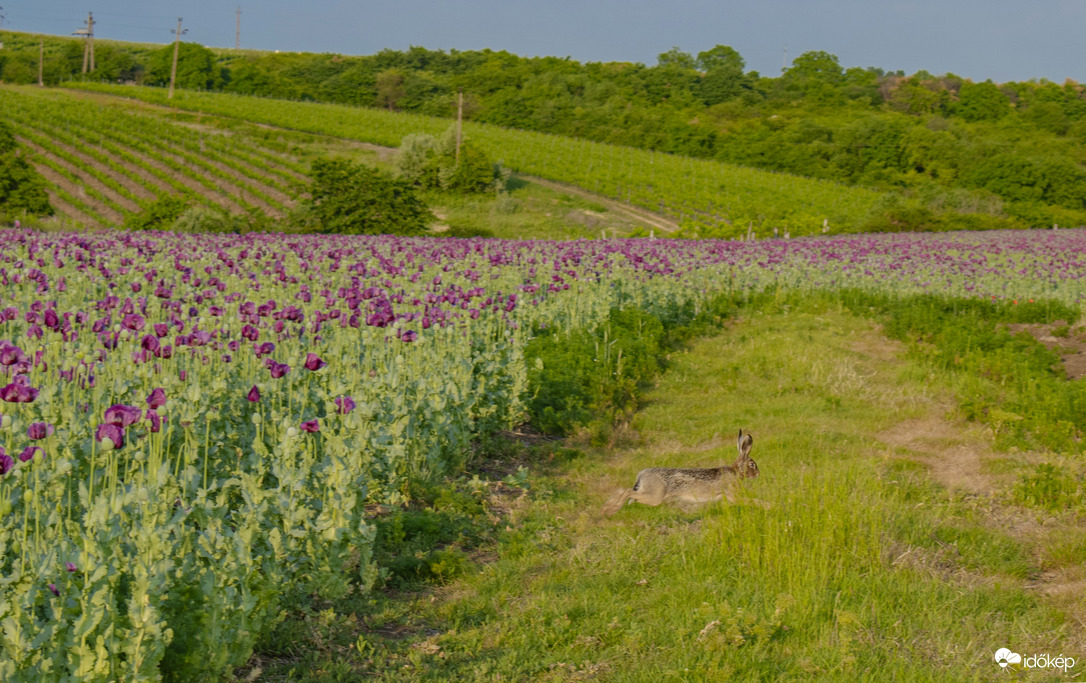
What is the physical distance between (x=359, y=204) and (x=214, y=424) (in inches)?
954

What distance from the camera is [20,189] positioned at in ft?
107

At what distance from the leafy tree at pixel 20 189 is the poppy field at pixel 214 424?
2482cm

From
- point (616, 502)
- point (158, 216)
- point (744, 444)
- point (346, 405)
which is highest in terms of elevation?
point (346, 405)

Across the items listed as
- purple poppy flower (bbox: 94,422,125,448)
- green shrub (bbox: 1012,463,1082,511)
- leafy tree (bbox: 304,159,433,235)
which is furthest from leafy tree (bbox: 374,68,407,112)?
purple poppy flower (bbox: 94,422,125,448)

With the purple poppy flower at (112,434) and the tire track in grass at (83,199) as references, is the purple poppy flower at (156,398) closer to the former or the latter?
the purple poppy flower at (112,434)

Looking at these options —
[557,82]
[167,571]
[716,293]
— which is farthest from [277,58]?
[167,571]

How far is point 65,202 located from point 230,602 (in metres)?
42.4

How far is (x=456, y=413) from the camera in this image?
19.2 ft

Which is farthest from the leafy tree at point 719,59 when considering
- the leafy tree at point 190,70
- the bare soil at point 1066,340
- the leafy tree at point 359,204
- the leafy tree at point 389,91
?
the bare soil at point 1066,340

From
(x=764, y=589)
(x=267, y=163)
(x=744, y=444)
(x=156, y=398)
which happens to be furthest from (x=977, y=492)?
(x=267, y=163)

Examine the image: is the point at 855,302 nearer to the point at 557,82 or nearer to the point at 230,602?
the point at 230,602

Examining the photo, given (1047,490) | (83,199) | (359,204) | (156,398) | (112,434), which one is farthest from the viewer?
(83,199)

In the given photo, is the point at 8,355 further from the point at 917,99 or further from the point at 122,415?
the point at 917,99

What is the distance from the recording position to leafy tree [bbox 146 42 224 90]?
96.2m
